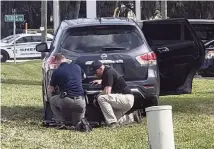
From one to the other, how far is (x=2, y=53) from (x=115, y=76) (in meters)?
22.5

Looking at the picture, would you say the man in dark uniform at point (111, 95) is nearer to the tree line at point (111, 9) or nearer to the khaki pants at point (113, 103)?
the khaki pants at point (113, 103)

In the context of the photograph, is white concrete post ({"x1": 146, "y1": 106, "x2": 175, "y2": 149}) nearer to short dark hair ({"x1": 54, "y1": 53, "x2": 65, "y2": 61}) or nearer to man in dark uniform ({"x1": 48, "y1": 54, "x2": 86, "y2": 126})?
man in dark uniform ({"x1": 48, "y1": 54, "x2": 86, "y2": 126})

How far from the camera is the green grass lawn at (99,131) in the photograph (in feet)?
23.1

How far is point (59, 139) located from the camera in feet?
24.3

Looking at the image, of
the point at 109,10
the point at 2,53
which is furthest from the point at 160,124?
the point at 109,10

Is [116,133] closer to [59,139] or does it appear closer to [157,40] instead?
[59,139]

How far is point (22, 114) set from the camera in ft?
31.8

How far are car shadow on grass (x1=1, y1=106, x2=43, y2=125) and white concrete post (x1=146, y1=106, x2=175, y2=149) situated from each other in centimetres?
405

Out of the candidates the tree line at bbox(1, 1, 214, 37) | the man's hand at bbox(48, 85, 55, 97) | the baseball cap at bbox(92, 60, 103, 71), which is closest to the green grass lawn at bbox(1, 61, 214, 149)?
the man's hand at bbox(48, 85, 55, 97)

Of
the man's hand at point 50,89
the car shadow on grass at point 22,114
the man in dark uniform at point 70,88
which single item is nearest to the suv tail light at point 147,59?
the man in dark uniform at point 70,88

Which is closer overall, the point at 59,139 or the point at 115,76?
the point at 59,139

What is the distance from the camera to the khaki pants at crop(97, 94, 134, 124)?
8.36 m

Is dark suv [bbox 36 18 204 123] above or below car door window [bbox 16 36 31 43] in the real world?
above

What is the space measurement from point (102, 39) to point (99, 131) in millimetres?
1565
